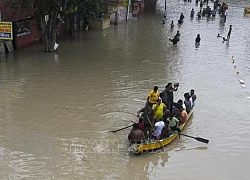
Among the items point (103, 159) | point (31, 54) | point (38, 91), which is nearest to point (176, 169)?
point (103, 159)

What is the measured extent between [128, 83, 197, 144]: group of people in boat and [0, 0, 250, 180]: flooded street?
579mm

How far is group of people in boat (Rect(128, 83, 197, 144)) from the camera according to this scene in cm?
1338

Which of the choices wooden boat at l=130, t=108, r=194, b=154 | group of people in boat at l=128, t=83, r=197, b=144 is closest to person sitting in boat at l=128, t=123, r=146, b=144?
group of people in boat at l=128, t=83, r=197, b=144

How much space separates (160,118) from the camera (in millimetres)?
14602

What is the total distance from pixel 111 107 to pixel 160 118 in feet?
11.1

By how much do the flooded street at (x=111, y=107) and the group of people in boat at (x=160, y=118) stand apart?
579mm

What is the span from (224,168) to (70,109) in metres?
6.77

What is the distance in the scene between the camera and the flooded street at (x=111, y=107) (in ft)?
41.7

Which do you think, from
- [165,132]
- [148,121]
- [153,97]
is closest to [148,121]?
[148,121]

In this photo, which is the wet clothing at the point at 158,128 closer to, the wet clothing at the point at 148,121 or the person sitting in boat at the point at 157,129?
the person sitting in boat at the point at 157,129

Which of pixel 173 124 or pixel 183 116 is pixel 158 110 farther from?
pixel 183 116

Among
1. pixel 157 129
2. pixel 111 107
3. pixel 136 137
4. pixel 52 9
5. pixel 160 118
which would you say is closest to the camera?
pixel 136 137

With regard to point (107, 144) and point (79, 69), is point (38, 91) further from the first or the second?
point (107, 144)

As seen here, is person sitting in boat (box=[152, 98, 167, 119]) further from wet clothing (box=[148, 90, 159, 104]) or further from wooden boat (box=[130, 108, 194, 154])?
wooden boat (box=[130, 108, 194, 154])
